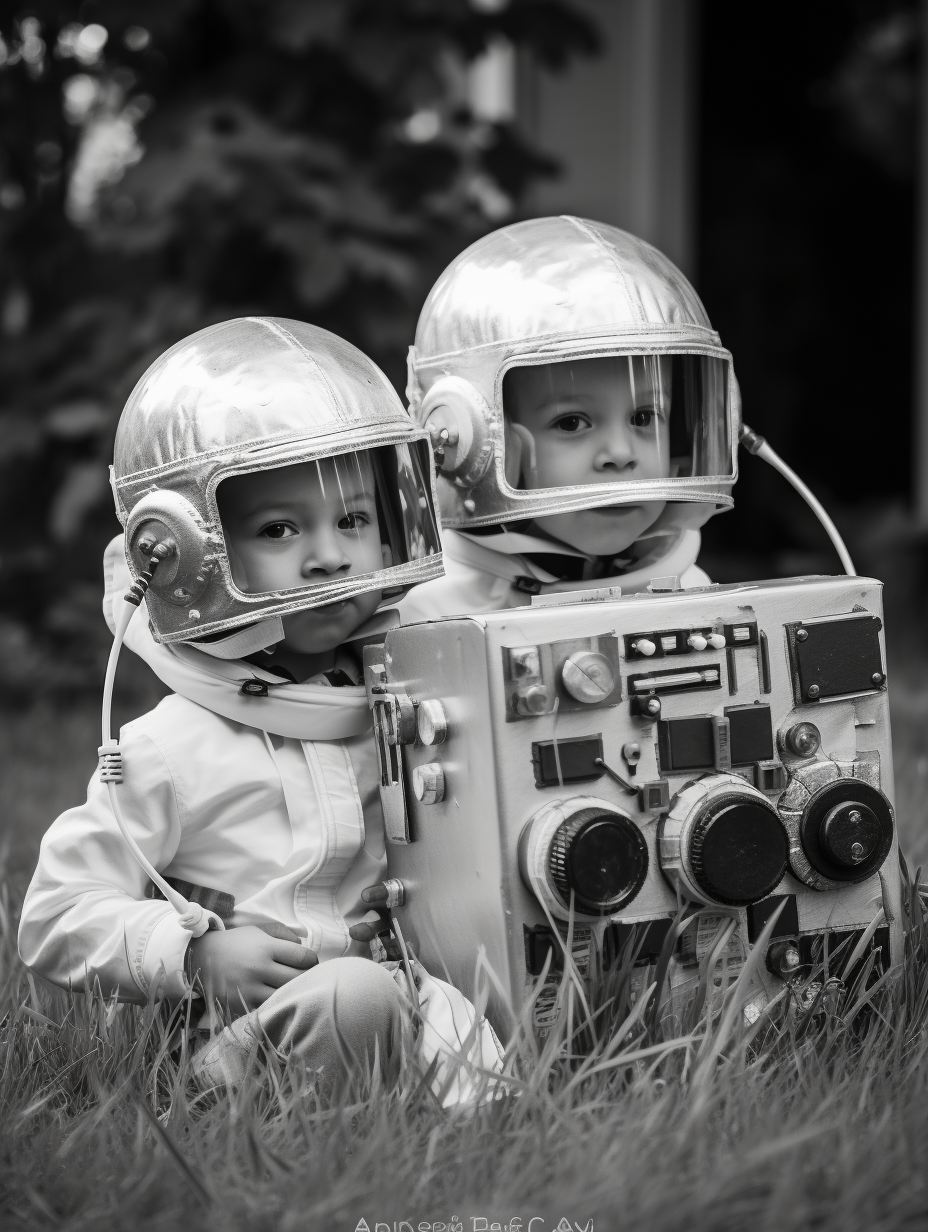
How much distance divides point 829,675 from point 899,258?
6.52m

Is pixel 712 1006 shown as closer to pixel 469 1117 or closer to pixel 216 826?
pixel 469 1117

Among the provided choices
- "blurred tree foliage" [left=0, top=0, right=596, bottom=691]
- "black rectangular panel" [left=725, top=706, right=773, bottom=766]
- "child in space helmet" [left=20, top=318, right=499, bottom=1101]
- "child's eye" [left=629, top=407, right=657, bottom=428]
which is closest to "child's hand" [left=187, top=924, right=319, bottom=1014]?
"child in space helmet" [left=20, top=318, right=499, bottom=1101]

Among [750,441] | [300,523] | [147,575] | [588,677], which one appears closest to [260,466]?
[300,523]

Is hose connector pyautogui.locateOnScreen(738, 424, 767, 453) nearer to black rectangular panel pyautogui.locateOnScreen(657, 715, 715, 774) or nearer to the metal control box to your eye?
the metal control box

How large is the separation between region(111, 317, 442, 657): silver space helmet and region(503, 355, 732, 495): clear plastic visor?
0.91 ft

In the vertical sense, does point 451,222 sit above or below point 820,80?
below

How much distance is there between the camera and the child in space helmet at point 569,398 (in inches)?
97.9

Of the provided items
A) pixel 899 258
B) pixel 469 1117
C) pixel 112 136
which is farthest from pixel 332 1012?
pixel 899 258

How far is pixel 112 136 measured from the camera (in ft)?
19.2

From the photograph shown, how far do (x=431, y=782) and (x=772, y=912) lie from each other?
1.70 ft

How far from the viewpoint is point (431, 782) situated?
6.95 ft

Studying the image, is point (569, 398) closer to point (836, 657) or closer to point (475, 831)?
point (836, 657)

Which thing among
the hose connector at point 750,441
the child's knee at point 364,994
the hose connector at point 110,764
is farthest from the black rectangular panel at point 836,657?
the hose connector at point 110,764

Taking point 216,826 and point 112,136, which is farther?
point 112,136
